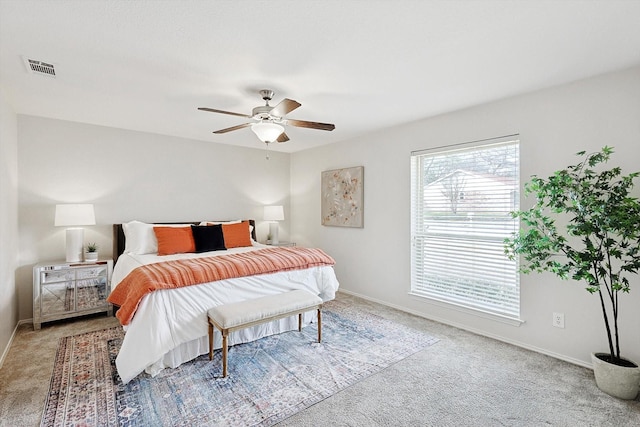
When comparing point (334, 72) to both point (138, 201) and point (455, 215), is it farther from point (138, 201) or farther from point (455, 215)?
point (138, 201)

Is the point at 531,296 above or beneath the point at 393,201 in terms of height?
beneath

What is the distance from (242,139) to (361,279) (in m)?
2.81

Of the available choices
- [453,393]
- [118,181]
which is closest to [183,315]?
[453,393]

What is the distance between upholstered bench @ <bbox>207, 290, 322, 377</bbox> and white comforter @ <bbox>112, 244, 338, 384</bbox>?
0.14 meters

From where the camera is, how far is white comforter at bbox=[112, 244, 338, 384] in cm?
233

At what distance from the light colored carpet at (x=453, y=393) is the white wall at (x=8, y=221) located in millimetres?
363

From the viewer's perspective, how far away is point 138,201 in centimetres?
432

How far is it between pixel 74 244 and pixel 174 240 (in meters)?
1.06

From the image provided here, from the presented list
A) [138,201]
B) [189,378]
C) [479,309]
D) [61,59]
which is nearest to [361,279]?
[479,309]

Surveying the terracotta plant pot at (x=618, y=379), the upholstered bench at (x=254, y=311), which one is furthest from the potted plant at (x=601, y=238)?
the upholstered bench at (x=254, y=311)

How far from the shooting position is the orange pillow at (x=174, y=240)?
3793 mm

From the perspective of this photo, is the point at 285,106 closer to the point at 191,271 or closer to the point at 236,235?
the point at 191,271

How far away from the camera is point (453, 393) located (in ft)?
7.30

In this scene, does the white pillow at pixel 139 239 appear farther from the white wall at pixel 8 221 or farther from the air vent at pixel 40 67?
the air vent at pixel 40 67
